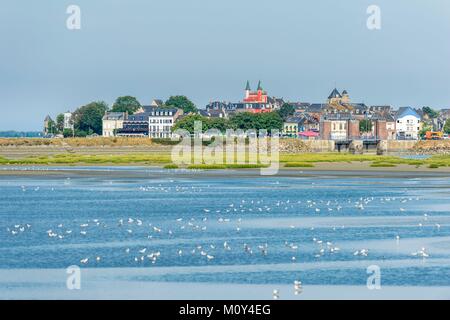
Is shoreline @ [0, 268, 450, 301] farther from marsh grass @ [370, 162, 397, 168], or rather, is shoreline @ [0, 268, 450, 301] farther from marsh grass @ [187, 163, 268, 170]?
marsh grass @ [370, 162, 397, 168]

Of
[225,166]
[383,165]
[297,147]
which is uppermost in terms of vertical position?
[225,166]

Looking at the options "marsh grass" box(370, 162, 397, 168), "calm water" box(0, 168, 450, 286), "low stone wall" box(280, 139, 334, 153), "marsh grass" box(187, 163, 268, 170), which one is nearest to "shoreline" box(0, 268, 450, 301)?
"calm water" box(0, 168, 450, 286)

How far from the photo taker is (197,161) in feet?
419

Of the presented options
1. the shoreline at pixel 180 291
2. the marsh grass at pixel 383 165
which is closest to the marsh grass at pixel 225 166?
the marsh grass at pixel 383 165

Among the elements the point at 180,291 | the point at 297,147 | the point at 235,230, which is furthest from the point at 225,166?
the point at 180,291

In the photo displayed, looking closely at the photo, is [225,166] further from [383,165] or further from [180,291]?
[180,291]

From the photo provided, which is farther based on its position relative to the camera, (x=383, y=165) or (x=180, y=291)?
(x=383, y=165)

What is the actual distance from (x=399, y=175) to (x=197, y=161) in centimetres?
3727

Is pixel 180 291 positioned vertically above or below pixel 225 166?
above

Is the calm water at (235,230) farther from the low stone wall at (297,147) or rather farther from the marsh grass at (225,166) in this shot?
the low stone wall at (297,147)

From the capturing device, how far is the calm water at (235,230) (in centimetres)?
3612

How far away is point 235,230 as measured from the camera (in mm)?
47281

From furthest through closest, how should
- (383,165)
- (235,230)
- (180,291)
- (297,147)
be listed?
(297,147)
(383,165)
(235,230)
(180,291)
